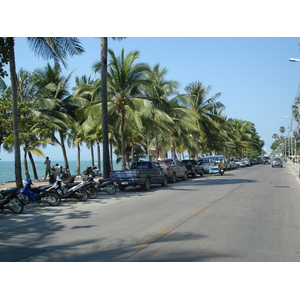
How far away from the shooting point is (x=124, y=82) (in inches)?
922

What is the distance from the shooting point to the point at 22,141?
2644 centimetres

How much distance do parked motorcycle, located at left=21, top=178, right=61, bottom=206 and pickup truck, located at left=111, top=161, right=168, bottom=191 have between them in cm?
535

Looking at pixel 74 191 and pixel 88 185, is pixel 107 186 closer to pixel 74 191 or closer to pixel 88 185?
pixel 88 185

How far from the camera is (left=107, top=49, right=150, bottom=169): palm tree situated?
2311cm

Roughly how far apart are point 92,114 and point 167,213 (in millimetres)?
13639

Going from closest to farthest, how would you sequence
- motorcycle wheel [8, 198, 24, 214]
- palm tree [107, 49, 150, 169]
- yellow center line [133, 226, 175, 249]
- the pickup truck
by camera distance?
yellow center line [133, 226, 175, 249], motorcycle wheel [8, 198, 24, 214], the pickup truck, palm tree [107, 49, 150, 169]

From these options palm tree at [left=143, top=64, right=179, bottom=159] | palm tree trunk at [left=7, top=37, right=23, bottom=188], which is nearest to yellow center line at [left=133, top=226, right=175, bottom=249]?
palm tree trunk at [left=7, top=37, right=23, bottom=188]

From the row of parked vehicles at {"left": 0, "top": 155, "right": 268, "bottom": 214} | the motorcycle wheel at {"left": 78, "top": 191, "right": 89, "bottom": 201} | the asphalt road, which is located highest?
the row of parked vehicles at {"left": 0, "top": 155, "right": 268, "bottom": 214}

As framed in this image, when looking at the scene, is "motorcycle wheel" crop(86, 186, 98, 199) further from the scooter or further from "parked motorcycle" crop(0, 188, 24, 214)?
"parked motorcycle" crop(0, 188, 24, 214)

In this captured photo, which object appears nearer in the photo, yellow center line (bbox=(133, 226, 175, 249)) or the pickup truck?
yellow center line (bbox=(133, 226, 175, 249))

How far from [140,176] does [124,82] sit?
25.7 ft

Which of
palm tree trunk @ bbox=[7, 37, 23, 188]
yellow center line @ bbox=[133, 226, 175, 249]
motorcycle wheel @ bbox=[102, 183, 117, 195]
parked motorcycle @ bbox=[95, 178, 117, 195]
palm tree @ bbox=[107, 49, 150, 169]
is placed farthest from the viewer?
palm tree @ bbox=[107, 49, 150, 169]

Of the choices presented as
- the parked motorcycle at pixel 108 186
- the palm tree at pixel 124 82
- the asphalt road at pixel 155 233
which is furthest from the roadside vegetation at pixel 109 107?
the asphalt road at pixel 155 233

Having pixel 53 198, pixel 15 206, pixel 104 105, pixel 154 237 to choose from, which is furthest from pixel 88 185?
pixel 154 237
